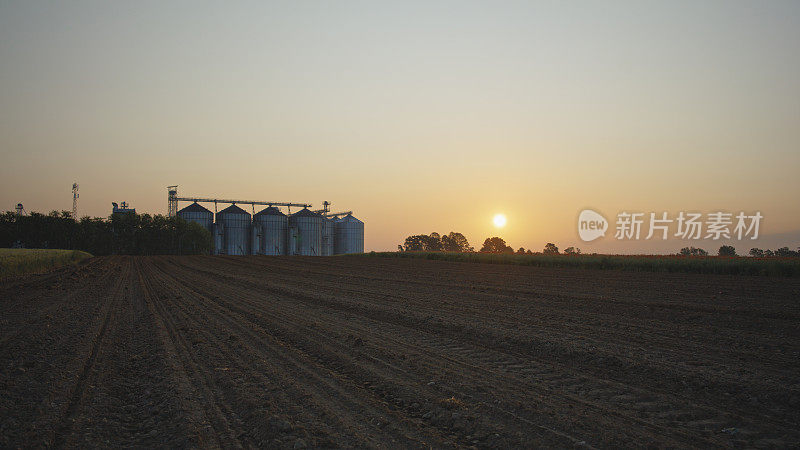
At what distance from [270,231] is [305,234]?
5.66 metres

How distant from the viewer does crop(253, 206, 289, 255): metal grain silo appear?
71125mm

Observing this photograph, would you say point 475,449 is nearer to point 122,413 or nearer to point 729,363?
point 122,413

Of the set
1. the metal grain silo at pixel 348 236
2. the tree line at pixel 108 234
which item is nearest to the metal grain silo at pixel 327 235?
the metal grain silo at pixel 348 236

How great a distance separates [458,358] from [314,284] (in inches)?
516

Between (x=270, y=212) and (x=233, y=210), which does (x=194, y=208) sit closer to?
(x=233, y=210)

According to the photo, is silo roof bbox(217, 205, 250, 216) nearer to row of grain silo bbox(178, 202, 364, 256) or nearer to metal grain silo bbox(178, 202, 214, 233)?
row of grain silo bbox(178, 202, 364, 256)

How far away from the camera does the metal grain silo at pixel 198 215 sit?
71.1m

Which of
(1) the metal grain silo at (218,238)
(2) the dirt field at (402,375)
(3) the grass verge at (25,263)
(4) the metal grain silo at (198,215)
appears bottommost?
(2) the dirt field at (402,375)

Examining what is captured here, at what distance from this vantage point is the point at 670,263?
26000mm

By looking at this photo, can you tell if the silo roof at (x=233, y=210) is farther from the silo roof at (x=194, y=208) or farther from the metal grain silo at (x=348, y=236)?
the metal grain silo at (x=348, y=236)

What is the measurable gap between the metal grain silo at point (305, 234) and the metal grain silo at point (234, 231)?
23.1 ft

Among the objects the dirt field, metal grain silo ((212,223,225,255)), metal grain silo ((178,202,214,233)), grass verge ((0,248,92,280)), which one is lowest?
the dirt field

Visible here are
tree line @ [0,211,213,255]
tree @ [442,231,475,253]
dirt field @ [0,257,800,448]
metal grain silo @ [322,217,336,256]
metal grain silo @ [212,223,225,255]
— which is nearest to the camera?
dirt field @ [0,257,800,448]

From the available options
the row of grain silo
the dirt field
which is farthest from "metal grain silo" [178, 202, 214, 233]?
the dirt field
